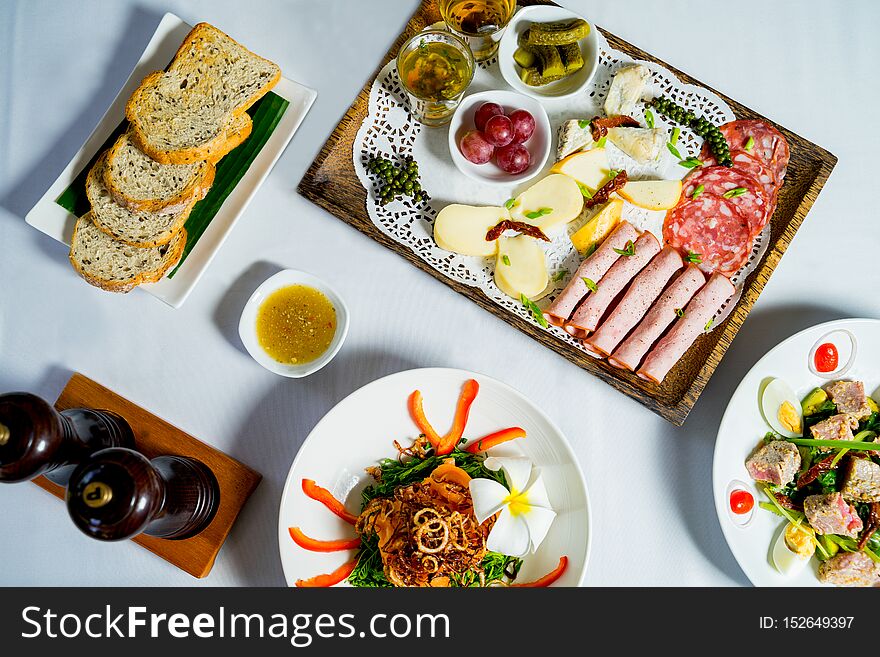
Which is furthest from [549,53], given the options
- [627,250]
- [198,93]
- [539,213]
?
[198,93]

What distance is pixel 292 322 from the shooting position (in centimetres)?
203

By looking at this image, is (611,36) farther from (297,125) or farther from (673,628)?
(673,628)

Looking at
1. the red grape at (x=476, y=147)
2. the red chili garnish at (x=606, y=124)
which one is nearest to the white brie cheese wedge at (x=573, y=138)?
the red chili garnish at (x=606, y=124)

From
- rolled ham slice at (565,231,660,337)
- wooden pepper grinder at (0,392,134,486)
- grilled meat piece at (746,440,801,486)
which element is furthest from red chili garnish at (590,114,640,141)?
wooden pepper grinder at (0,392,134,486)

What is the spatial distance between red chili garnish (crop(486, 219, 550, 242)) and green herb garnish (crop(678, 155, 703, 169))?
1.68ft

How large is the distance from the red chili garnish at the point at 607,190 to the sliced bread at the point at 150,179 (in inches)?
45.8

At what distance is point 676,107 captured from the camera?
2.11m

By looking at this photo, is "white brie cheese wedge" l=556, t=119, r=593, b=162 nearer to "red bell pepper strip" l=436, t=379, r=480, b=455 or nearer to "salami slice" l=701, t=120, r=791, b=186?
"salami slice" l=701, t=120, r=791, b=186

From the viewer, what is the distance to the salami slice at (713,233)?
6.79 feet

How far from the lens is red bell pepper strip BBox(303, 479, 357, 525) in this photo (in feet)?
6.13

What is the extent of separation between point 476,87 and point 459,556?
1410 mm

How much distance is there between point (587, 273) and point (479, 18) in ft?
2.77

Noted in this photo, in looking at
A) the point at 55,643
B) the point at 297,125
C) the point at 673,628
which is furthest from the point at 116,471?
the point at 673,628

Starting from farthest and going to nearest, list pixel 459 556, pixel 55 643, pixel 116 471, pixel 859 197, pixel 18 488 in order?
1. pixel 859 197
2. pixel 18 488
3. pixel 55 643
4. pixel 459 556
5. pixel 116 471
